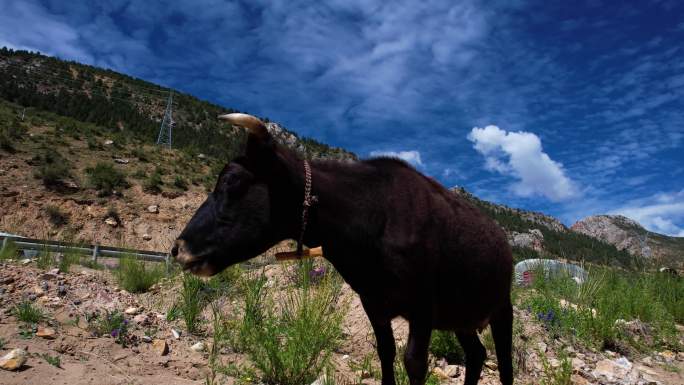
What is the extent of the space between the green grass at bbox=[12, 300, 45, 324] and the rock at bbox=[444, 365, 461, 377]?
443 cm

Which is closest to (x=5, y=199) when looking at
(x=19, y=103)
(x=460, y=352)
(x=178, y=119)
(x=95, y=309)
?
(x=95, y=309)

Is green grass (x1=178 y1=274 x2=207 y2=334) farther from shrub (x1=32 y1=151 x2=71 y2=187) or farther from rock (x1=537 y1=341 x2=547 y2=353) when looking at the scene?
shrub (x1=32 y1=151 x2=71 y2=187)

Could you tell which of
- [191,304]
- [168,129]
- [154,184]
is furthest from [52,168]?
[168,129]

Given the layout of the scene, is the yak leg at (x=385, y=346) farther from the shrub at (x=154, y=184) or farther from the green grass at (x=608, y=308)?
the shrub at (x=154, y=184)

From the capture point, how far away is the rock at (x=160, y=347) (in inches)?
184

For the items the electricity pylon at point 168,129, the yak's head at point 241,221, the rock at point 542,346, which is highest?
the electricity pylon at point 168,129

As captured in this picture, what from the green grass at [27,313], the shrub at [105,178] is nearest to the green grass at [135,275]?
the green grass at [27,313]

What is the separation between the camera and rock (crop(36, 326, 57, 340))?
4234mm

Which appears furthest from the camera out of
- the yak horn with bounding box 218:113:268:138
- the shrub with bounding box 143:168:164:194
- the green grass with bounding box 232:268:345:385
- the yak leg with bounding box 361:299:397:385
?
the shrub with bounding box 143:168:164:194

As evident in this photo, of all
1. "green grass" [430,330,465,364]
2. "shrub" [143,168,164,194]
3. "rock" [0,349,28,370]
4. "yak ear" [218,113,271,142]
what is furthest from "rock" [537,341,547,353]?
"shrub" [143,168,164,194]

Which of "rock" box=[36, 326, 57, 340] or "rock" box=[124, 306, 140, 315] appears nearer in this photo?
"rock" box=[36, 326, 57, 340]

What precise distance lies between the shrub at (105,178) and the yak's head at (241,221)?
88.1 feet

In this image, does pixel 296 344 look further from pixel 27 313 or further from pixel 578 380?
pixel 578 380

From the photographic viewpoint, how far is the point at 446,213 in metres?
2.81
